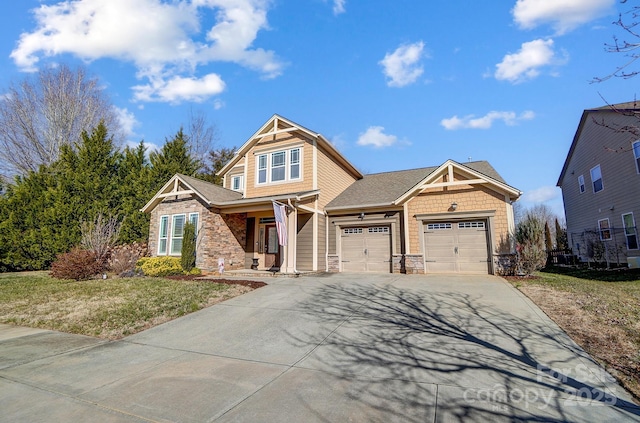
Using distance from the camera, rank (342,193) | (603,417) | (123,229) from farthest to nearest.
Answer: (123,229)
(342,193)
(603,417)

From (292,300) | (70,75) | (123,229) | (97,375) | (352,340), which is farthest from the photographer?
(70,75)

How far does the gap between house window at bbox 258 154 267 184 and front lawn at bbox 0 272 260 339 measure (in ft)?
21.2

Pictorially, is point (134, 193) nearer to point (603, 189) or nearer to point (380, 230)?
point (380, 230)

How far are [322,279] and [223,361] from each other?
6.97 m

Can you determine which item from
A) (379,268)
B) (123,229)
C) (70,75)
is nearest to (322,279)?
(379,268)

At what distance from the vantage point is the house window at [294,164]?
Result: 14.8m

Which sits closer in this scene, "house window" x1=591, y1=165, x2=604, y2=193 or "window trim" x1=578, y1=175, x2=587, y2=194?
"house window" x1=591, y1=165, x2=604, y2=193

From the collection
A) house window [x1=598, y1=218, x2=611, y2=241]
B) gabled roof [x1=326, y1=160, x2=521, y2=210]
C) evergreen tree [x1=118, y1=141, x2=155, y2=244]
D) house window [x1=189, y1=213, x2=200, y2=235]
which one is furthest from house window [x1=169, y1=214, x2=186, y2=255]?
house window [x1=598, y1=218, x2=611, y2=241]

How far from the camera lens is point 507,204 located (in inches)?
475

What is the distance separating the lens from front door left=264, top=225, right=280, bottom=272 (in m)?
15.3

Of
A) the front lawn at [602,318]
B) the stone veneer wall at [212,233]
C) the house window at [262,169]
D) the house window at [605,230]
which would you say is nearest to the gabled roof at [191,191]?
the stone veneer wall at [212,233]

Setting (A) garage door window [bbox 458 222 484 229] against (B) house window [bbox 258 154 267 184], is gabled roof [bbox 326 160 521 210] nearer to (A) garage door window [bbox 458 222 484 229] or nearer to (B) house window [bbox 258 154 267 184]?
(A) garage door window [bbox 458 222 484 229]

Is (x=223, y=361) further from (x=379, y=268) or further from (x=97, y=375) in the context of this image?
(x=379, y=268)

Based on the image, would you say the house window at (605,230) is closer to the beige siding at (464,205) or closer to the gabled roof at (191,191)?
the beige siding at (464,205)
